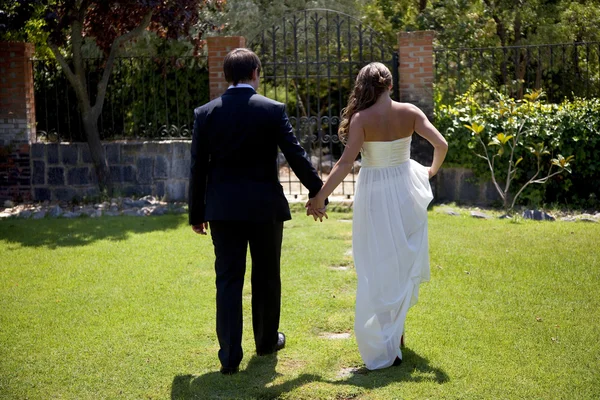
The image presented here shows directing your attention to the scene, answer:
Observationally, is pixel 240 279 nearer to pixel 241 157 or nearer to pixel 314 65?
pixel 241 157

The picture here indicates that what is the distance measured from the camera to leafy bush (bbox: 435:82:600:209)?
394 inches

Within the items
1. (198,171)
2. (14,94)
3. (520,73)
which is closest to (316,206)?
(198,171)

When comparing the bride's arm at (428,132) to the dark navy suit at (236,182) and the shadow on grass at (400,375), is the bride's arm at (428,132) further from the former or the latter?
the shadow on grass at (400,375)

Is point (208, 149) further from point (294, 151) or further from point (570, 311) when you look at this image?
point (570, 311)

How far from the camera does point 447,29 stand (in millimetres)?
14492

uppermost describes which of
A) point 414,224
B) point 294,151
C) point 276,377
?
point 294,151

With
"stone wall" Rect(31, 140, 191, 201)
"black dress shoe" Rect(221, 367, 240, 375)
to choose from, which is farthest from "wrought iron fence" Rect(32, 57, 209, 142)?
"black dress shoe" Rect(221, 367, 240, 375)

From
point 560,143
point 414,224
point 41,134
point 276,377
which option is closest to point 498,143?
point 560,143

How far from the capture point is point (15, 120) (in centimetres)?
1161

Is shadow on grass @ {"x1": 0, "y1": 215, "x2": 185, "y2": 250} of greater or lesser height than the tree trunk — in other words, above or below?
below

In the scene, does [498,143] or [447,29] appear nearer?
[498,143]

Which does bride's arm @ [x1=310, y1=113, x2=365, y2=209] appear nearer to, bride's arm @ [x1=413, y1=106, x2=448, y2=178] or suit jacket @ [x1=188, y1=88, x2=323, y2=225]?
suit jacket @ [x1=188, y1=88, x2=323, y2=225]

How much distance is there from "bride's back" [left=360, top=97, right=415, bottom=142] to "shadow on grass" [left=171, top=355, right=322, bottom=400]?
58.9 inches

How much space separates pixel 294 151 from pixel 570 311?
249 centimetres
